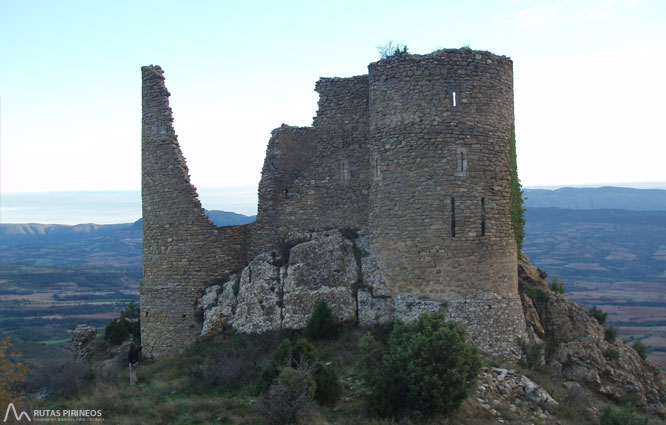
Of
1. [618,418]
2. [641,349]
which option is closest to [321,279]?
[618,418]

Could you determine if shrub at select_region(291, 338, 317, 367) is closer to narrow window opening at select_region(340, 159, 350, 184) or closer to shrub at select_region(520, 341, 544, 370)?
shrub at select_region(520, 341, 544, 370)

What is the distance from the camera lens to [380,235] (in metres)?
16.8

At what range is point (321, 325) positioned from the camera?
54.8ft

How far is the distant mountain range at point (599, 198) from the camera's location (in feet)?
555

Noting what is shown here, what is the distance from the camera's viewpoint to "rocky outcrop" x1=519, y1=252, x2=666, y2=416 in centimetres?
1639

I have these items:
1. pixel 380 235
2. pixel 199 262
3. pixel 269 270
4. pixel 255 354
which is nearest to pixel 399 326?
pixel 380 235

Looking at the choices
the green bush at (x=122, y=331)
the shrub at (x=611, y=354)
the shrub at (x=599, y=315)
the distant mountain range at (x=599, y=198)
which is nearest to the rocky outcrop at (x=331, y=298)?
the shrub at (x=611, y=354)

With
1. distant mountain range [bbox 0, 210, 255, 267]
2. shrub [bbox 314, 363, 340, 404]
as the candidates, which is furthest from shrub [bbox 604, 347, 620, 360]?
distant mountain range [bbox 0, 210, 255, 267]

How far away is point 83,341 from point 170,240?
5838mm

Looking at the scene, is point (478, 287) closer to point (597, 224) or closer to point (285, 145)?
point (285, 145)

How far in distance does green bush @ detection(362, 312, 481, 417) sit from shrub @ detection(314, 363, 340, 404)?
0.83m

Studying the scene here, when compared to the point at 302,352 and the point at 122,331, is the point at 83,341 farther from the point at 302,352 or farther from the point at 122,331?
the point at 302,352

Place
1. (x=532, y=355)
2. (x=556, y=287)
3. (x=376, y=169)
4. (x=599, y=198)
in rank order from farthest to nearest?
(x=599, y=198)
(x=556, y=287)
(x=376, y=169)
(x=532, y=355)

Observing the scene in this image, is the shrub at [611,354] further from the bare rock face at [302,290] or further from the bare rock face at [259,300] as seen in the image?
the bare rock face at [259,300]
